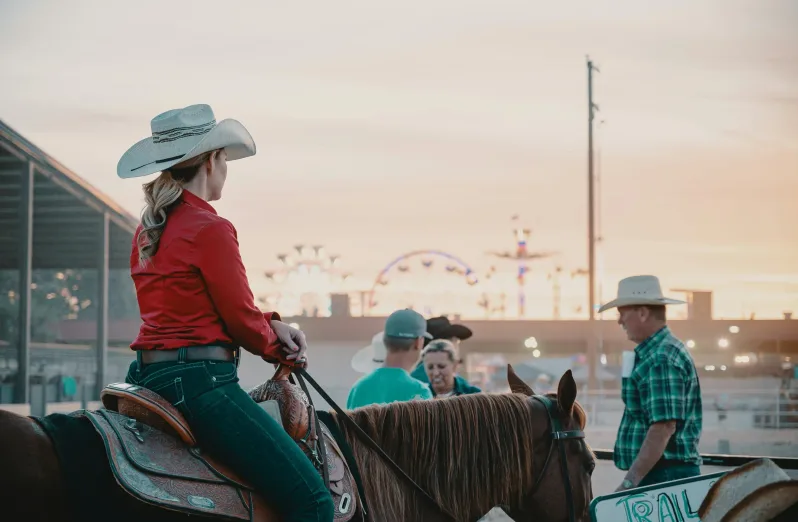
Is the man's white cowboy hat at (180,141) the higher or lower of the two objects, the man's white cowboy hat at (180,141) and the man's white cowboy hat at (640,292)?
the higher

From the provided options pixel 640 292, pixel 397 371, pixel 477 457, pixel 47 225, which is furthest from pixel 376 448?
pixel 47 225

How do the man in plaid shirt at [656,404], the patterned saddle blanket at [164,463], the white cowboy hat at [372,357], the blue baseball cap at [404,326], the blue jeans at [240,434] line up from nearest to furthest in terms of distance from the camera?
the patterned saddle blanket at [164,463] → the blue jeans at [240,434] → the man in plaid shirt at [656,404] → the blue baseball cap at [404,326] → the white cowboy hat at [372,357]

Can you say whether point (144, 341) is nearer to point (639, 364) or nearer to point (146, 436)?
point (146, 436)

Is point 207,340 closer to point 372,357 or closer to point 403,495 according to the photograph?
point 403,495

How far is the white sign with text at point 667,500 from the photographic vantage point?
4.70 m

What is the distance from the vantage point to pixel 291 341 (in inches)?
149

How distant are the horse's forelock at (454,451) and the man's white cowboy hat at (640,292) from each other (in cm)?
160

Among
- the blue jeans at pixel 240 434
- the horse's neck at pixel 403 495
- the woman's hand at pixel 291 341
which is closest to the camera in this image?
the blue jeans at pixel 240 434

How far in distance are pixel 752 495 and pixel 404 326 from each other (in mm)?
3632

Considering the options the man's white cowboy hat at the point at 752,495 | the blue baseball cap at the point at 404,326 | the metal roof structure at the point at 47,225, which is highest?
the metal roof structure at the point at 47,225

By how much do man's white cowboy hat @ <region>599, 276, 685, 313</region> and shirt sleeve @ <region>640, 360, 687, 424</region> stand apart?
419 millimetres

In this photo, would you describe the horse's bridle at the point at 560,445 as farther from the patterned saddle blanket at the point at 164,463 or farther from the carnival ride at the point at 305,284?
the carnival ride at the point at 305,284

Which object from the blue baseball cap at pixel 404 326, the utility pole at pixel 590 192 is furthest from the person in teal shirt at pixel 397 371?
the utility pole at pixel 590 192

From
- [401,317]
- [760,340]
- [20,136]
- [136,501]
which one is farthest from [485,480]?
[760,340]
